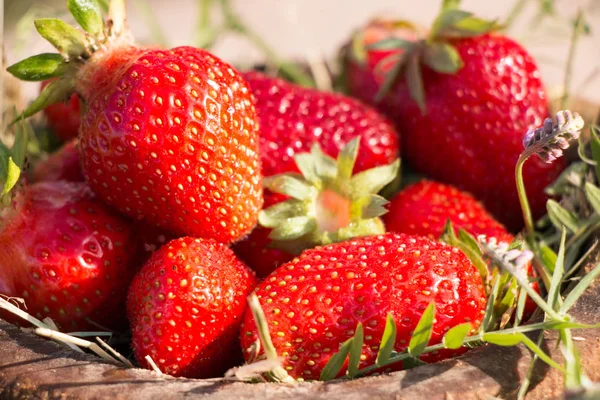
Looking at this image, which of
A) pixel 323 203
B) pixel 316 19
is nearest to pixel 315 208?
pixel 323 203

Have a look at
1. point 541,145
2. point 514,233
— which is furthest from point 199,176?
point 514,233

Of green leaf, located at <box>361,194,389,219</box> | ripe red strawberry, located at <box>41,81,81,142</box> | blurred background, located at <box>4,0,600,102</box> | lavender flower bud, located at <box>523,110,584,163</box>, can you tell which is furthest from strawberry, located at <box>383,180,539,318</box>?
blurred background, located at <box>4,0,600,102</box>

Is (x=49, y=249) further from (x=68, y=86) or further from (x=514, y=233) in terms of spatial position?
(x=514, y=233)

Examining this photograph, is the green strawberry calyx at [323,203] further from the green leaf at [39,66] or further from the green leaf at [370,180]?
the green leaf at [39,66]

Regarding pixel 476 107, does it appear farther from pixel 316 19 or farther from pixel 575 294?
pixel 316 19

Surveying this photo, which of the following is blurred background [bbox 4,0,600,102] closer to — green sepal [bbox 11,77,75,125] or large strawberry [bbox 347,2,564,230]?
large strawberry [bbox 347,2,564,230]
